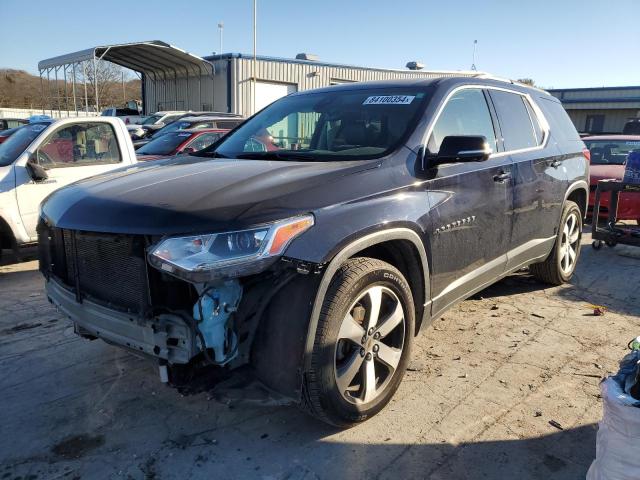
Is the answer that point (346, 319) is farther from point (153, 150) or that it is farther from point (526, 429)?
point (153, 150)

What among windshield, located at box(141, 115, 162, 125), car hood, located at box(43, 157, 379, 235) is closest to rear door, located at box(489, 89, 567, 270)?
car hood, located at box(43, 157, 379, 235)

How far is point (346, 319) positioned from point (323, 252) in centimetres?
41

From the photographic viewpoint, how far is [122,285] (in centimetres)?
248

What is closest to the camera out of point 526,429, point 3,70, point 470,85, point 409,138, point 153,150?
point 526,429

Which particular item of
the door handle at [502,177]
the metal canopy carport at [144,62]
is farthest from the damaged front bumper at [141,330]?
the metal canopy carport at [144,62]

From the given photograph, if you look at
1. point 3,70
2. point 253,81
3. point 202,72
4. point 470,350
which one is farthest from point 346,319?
point 3,70

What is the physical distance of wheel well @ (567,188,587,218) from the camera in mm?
5355

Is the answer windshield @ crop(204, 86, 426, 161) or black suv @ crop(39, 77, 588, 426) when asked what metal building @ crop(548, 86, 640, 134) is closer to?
windshield @ crop(204, 86, 426, 161)

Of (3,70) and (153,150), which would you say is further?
(3,70)

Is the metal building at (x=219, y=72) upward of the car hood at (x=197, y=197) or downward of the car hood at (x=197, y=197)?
upward

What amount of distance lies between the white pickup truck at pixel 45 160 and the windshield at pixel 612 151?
27.6 ft

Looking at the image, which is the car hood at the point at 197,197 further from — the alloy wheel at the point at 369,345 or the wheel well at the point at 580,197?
the wheel well at the point at 580,197

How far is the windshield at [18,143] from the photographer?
19.2 feet

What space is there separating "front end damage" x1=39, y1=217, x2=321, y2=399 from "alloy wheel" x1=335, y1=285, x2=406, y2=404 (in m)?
0.33
